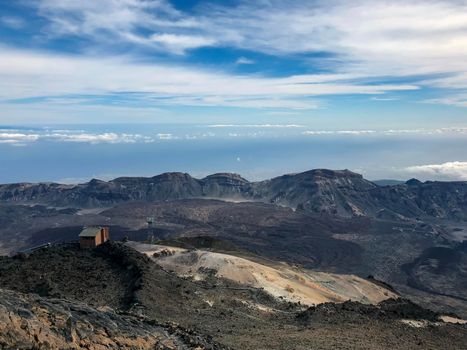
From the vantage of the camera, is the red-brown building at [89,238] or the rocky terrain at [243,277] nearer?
the rocky terrain at [243,277]

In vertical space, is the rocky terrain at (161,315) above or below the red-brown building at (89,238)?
below

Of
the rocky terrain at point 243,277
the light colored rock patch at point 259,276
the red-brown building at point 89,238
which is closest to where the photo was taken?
the rocky terrain at point 243,277

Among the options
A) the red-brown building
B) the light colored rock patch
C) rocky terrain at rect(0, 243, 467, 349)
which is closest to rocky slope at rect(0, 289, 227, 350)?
rocky terrain at rect(0, 243, 467, 349)

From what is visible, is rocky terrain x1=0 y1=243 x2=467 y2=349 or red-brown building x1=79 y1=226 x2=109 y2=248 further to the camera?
red-brown building x1=79 y1=226 x2=109 y2=248

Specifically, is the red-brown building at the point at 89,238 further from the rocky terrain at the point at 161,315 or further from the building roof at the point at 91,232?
the rocky terrain at the point at 161,315

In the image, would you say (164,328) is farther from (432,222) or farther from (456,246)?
(432,222)

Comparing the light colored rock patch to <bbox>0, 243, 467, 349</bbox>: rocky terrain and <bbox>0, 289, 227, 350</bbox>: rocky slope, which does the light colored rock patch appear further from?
<bbox>0, 289, 227, 350</bbox>: rocky slope

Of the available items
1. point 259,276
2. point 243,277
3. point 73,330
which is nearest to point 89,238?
point 243,277

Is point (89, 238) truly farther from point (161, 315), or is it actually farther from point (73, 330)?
point (73, 330)

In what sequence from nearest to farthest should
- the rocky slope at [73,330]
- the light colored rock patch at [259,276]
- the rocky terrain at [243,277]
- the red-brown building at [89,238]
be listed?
the rocky slope at [73,330], the rocky terrain at [243,277], the light colored rock patch at [259,276], the red-brown building at [89,238]

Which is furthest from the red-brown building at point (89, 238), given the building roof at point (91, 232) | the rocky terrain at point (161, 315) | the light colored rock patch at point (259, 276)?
the light colored rock patch at point (259, 276)
